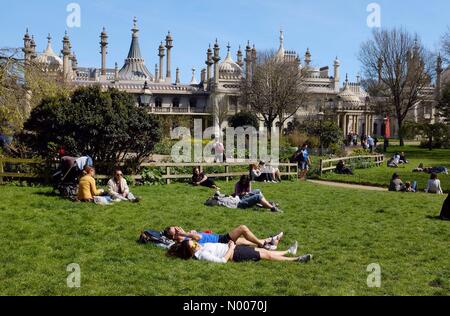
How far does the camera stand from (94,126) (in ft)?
55.9

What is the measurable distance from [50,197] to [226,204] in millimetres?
4534

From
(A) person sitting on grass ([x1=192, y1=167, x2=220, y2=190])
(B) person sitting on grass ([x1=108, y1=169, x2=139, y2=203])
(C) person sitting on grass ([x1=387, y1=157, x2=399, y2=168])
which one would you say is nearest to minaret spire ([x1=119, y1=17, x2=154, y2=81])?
(C) person sitting on grass ([x1=387, y1=157, x2=399, y2=168])

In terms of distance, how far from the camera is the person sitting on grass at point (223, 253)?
27.3 feet

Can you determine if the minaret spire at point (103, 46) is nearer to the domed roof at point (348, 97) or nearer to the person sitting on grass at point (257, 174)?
the domed roof at point (348, 97)

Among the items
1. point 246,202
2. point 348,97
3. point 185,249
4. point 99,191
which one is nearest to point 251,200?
point 246,202

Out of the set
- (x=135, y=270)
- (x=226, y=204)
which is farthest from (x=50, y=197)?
(x=135, y=270)

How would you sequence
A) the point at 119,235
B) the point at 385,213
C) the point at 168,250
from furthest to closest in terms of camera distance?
1. the point at 385,213
2. the point at 119,235
3. the point at 168,250

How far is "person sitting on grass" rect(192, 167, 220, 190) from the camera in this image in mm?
18114

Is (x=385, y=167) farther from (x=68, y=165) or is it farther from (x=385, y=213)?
(x=68, y=165)

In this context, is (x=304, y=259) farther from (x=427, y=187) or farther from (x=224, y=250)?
(x=427, y=187)

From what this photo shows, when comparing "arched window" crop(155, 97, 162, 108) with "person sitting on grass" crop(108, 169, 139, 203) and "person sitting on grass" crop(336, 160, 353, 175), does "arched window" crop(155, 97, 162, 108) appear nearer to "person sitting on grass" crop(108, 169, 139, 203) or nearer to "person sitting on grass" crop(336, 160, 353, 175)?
"person sitting on grass" crop(336, 160, 353, 175)

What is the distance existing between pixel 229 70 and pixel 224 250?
6505 cm

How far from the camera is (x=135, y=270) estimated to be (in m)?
7.65

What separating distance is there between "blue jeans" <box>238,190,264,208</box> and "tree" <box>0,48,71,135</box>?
7941 millimetres
